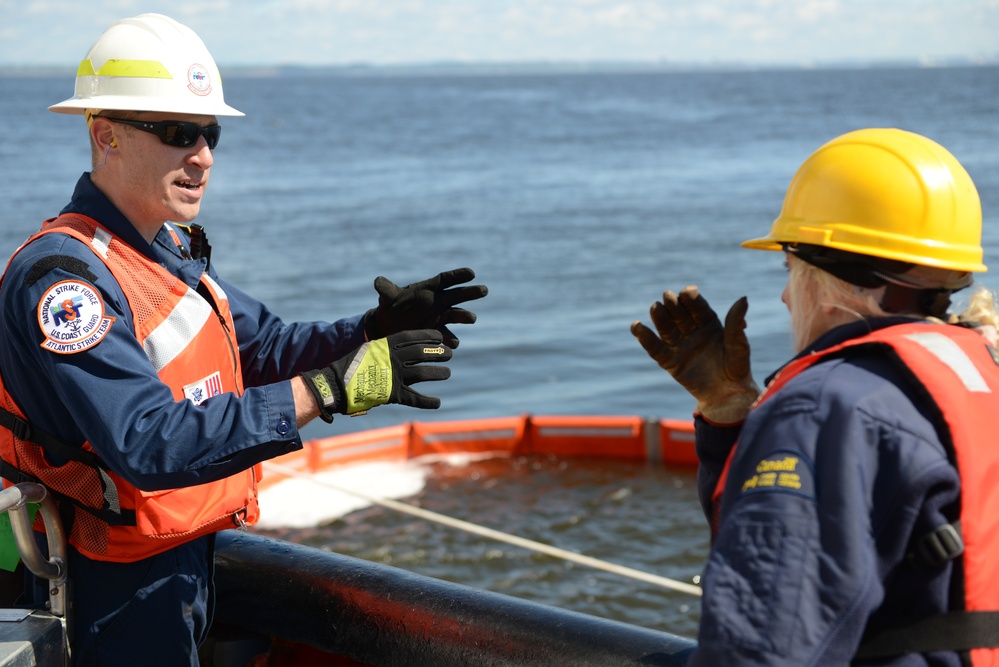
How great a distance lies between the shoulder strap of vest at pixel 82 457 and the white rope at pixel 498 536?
17.0 feet

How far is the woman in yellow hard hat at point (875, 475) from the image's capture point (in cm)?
160

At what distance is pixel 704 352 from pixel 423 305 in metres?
0.98

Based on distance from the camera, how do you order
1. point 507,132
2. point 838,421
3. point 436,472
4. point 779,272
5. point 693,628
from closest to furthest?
point 838,421 → point 693,628 → point 436,472 → point 779,272 → point 507,132

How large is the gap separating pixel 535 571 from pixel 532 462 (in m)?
2.55

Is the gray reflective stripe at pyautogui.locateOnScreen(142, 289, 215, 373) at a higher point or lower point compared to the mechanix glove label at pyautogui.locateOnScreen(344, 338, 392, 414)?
higher

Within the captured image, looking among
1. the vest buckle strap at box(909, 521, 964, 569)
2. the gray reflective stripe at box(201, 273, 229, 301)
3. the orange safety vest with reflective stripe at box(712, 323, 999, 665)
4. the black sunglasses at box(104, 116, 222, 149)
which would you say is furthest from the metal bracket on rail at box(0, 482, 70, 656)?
the vest buckle strap at box(909, 521, 964, 569)

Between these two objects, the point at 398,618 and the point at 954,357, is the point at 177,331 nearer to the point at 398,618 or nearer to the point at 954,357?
the point at 398,618

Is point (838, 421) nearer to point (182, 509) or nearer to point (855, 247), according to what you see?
point (855, 247)

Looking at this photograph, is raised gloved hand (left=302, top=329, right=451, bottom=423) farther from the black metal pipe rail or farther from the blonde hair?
the blonde hair

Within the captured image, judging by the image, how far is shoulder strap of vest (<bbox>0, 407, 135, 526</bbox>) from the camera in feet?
7.97

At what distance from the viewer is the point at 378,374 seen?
2.54 metres

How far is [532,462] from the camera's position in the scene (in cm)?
1230

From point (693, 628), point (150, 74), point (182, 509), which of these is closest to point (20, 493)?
point (182, 509)

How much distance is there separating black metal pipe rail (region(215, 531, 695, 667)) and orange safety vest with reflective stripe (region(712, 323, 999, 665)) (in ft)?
2.56
